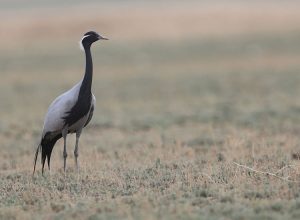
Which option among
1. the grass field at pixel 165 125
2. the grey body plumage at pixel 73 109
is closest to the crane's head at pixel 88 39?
the grey body plumage at pixel 73 109

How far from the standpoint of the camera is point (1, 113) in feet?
67.6

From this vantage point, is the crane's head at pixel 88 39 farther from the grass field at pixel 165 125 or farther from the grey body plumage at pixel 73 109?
the grass field at pixel 165 125

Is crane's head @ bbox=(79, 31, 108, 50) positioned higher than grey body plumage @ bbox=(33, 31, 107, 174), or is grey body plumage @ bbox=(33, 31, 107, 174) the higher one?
crane's head @ bbox=(79, 31, 108, 50)

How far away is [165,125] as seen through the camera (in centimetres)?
1661

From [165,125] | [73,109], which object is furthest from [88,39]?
[165,125]

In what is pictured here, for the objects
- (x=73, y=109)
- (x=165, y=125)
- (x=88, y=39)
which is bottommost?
(x=165, y=125)

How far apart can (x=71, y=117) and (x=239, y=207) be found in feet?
12.8

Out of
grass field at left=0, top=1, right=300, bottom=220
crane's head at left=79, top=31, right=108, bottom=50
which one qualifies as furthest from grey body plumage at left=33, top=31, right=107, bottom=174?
grass field at left=0, top=1, right=300, bottom=220

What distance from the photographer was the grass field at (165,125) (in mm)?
8055

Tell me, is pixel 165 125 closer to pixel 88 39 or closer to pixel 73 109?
pixel 88 39

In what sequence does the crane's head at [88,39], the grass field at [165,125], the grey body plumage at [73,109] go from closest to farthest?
the grass field at [165,125] < the grey body plumage at [73,109] < the crane's head at [88,39]

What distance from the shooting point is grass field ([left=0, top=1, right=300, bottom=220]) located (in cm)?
805

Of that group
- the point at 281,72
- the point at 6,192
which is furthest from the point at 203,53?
the point at 6,192

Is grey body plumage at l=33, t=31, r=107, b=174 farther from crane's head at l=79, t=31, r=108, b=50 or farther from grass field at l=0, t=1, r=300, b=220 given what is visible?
grass field at l=0, t=1, r=300, b=220
